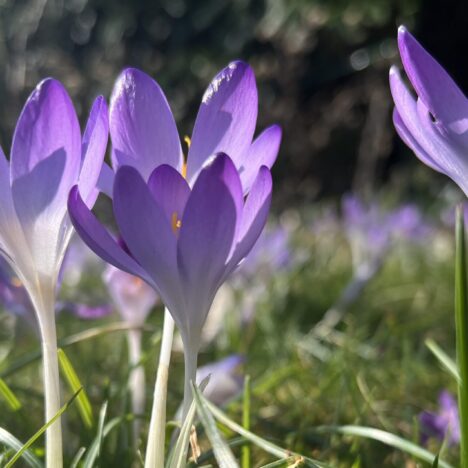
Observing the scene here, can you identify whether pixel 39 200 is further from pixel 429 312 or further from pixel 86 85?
pixel 86 85

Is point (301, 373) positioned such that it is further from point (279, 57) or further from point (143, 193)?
point (279, 57)

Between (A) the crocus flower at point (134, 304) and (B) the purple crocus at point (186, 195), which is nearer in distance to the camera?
(B) the purple crocus at point (186, 195)

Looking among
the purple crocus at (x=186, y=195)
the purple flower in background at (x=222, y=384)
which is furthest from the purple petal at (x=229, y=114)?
the purple flower in background at (x=222, y=384)

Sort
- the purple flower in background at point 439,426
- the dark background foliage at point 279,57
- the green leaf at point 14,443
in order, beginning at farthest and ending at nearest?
the dark background foliage at point 279,57 < the purple flower in background at point 439,426 < the green leaf at point 14,443

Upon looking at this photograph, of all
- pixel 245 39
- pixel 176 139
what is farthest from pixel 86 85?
pixel 176 139

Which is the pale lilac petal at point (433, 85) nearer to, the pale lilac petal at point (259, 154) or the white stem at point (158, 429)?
the pale lilac petal at point (259, 154)

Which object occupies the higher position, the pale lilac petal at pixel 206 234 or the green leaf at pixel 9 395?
the pale lilac petal at pixel 206 234
